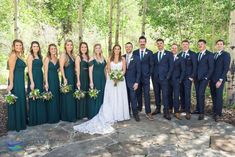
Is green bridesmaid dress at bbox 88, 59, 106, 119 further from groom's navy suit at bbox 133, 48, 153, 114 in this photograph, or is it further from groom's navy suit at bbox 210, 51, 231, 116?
groom's navy suit at bbox 210, 51, 231, 116

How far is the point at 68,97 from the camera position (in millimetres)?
8148

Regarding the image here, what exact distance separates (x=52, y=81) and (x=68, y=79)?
1.32 ft

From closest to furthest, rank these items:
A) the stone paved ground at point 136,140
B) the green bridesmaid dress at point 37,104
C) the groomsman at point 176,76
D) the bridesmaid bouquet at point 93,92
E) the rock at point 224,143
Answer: the stone paved ground at point 136,140 < the rock at point 224,143 < the green bridesmaid dress at point 37,104 < the bridesmaid bouquet at point 93,92 < the groomsman at point 176,76

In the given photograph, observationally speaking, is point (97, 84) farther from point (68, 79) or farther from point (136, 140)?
point (136, 140)

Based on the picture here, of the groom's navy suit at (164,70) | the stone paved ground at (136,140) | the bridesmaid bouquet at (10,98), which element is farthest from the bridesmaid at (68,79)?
the groom's navy suit at (164,70)

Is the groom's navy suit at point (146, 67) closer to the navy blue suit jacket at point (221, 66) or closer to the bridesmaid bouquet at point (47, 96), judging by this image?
the navy blue suit jacket at point (221, 66)

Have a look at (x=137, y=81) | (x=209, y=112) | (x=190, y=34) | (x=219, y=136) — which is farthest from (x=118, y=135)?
(x=190, y=34)

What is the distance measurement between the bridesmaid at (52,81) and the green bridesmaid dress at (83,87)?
1.88ft

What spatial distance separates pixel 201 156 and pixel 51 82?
4.01 m

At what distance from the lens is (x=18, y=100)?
744cm

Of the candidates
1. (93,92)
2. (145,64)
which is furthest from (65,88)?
(145,64)

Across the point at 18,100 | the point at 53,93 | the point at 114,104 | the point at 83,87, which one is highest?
the point at 83,87

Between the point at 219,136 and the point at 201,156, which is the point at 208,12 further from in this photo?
the point at 201,156

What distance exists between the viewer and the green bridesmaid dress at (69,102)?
26.5 ft
